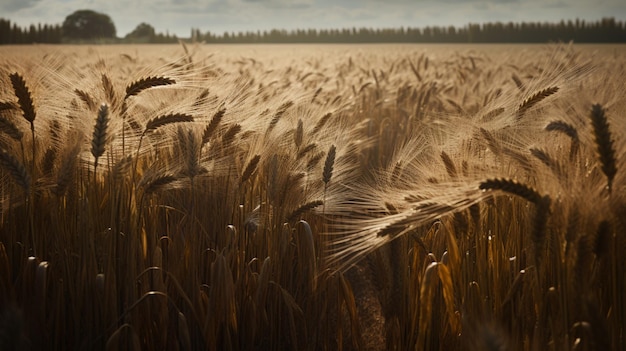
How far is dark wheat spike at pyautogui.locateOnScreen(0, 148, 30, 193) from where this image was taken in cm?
189

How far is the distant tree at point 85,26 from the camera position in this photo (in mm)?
58125

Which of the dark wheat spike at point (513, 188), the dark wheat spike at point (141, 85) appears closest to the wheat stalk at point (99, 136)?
the dark wheat spike at point (141, 85)

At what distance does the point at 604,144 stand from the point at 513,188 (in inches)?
9.3

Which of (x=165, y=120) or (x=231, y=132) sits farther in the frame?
(x=231, y=132)

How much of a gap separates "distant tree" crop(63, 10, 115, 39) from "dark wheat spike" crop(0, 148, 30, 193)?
59808mm

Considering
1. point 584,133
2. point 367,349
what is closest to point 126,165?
point 367,349

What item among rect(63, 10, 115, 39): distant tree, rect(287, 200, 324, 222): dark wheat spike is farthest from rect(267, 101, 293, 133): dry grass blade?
rect(63, 10, 115, 39): distant tree

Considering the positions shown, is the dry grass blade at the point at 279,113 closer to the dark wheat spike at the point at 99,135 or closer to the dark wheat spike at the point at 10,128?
the dark wheat spike at the point at 99,135

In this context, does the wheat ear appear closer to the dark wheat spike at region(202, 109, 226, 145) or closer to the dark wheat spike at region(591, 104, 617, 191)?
the dark wheat spike at region(591, 104, 617, 191)

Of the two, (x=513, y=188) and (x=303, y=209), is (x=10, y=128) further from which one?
(x=513, y=188)

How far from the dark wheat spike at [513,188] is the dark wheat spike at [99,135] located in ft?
4.04

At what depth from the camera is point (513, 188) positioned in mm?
1460

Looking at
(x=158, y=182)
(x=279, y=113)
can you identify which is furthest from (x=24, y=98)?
(x=279, y=113)

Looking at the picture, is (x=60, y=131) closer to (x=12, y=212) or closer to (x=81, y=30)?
(x=12, y=212)
